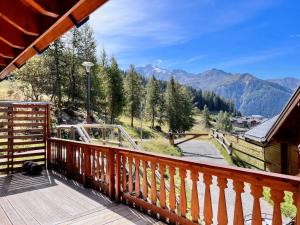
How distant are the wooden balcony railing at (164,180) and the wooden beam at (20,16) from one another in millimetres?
2475

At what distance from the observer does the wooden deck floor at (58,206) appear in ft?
15.1

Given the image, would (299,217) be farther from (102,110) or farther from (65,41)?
(102,110)

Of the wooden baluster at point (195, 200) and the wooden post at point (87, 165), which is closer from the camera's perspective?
the wooden baluster at point (195, 200)

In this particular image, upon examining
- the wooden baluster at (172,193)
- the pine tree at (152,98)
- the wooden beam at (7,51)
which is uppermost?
the pine tree at (152,98)

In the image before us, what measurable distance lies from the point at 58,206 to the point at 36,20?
3625 mm

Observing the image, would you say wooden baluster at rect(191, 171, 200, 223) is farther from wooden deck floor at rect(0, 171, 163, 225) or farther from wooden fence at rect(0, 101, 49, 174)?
wooden fence at rect(0, 101, 49, 174)

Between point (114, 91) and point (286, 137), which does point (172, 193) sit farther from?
point (114, 91)

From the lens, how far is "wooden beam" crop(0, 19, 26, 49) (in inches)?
119

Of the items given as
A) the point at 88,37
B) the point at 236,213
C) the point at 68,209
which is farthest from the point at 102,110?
the point at 236,213

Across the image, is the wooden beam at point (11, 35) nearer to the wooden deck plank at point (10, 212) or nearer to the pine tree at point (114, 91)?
the wooden deck plank at point (10, 212)

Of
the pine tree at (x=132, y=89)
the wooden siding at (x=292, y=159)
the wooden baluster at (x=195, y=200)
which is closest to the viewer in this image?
the wooden baluster at (x=195, y=200)

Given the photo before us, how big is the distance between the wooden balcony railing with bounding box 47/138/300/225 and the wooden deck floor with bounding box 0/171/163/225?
23 cm

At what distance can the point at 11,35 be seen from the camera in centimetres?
312

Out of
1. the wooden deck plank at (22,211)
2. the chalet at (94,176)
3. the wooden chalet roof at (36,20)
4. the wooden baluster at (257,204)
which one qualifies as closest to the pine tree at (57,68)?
the chalet at (94,176)
